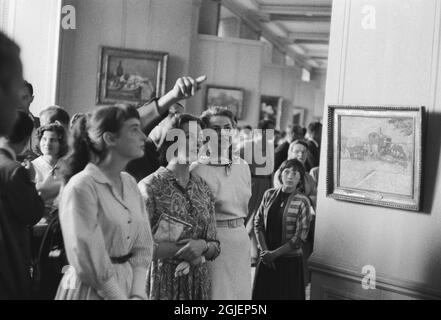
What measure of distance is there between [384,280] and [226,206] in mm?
1187

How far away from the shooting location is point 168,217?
3.39 meters

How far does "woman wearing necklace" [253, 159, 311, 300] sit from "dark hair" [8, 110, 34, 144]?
2546 mm

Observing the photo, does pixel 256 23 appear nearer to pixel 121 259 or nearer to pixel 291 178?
pixel 291 178

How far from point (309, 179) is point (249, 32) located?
39.8 feet

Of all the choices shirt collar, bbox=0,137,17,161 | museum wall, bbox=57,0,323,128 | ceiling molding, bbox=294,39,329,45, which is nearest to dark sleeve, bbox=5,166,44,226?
shirt collar, bbox=0,137,17,161

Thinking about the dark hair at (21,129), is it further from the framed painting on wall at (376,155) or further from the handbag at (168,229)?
the framed painting on wall at (376,155)

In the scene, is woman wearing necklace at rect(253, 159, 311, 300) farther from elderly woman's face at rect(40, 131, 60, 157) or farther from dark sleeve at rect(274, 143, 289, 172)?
dark sleeve at rect(274, 143, 289, 172)

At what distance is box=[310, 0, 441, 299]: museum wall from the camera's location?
156 inches

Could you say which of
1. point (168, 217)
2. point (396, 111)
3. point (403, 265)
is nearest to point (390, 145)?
point (396, 111)

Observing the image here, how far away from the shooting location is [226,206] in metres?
4.08

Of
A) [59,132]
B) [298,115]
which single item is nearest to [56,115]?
[59,132]

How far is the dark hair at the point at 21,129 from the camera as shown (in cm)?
290

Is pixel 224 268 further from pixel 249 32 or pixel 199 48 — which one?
pixel 249 32

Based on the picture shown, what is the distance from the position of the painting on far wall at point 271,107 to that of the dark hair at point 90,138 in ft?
56.5
